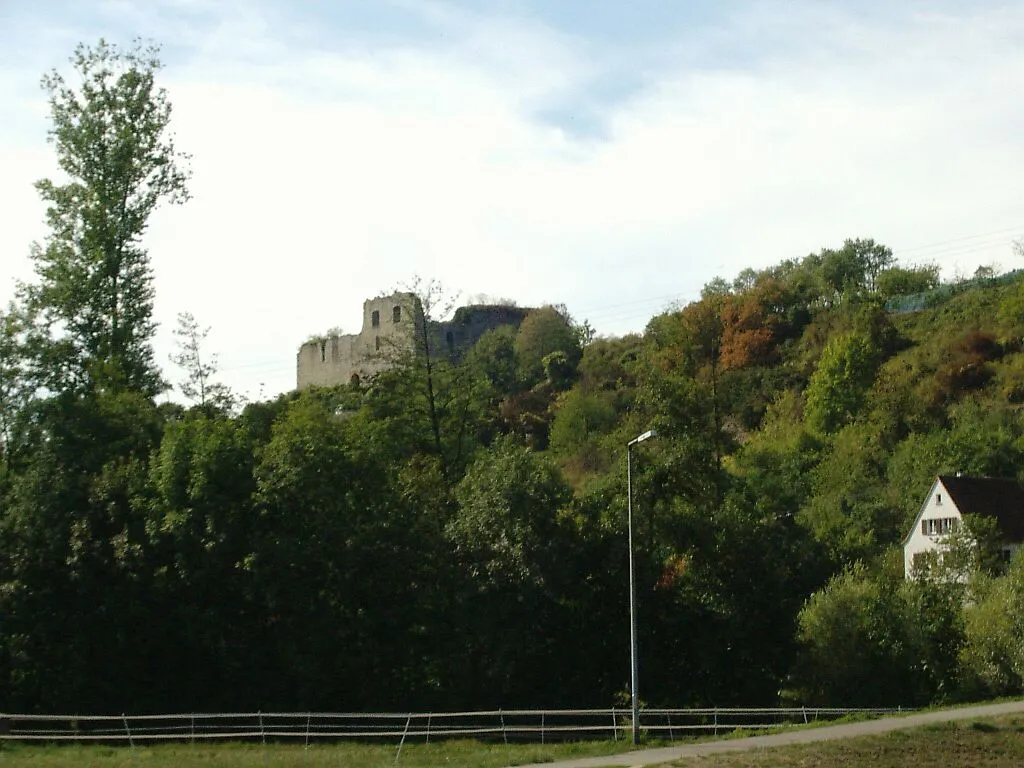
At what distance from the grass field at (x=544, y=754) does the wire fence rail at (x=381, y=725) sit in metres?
1.56

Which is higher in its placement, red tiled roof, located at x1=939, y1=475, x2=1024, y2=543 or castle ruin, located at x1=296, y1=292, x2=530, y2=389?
castle ruin, located at x1=296, y1=292, x2=530, y2=389

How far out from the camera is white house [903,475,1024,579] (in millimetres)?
54656

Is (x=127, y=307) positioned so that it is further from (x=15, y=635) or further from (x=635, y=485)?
(x=635, y=485)

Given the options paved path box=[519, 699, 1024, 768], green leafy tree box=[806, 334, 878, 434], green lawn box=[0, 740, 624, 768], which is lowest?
green lawn box=[0, 740, 624, 768]

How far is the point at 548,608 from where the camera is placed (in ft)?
131

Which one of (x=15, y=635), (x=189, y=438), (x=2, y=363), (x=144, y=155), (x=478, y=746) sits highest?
(x=144, y=155)

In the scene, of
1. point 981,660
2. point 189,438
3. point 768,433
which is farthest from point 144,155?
point 768,433

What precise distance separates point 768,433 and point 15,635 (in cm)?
4758

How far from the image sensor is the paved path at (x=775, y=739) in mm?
24516

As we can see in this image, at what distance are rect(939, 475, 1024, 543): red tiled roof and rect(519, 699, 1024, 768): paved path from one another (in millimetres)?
25296

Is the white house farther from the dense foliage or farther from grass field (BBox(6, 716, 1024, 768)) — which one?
grass field (BBox(6, 716, 1024, 768))

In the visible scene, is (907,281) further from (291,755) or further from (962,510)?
(291,755)

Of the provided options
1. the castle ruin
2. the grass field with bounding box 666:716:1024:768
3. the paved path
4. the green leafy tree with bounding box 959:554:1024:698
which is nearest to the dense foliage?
the green leafy tree with bounding box 959:554:1024:698

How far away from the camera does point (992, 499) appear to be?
2216 inches
